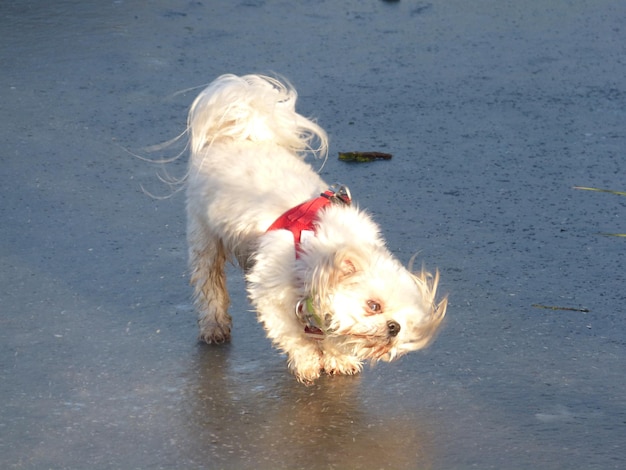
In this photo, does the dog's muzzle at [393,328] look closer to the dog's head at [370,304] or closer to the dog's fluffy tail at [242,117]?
the dog's head at [370,304]

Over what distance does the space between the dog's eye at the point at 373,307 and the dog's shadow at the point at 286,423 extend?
19.7 inches

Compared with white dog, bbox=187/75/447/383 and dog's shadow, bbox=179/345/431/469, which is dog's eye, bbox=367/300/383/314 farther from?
dog's shadow, bbox=179/345/431/469

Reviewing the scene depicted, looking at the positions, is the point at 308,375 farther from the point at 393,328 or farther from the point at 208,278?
the point at 208,278

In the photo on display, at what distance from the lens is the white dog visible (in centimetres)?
391

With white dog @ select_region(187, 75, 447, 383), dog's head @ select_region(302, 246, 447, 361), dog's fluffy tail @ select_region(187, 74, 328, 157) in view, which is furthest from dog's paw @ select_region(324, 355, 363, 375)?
dog's fluffy tail @ select_region(187, 74, 328, 157)

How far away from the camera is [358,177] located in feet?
21.2

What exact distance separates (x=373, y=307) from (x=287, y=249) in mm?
484

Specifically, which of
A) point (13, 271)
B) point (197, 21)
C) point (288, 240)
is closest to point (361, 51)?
point (197, 21)

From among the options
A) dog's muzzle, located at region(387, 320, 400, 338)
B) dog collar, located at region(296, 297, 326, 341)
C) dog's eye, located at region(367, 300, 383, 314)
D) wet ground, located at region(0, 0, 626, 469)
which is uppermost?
dog's eye, located at region(367, 300, 383, 314)

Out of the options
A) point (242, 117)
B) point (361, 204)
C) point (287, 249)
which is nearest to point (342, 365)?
point (287, 249)

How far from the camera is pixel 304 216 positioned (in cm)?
423

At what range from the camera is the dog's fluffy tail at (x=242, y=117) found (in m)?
4.88

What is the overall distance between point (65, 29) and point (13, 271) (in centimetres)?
397

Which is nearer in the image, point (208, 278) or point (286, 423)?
point (286, 423)
